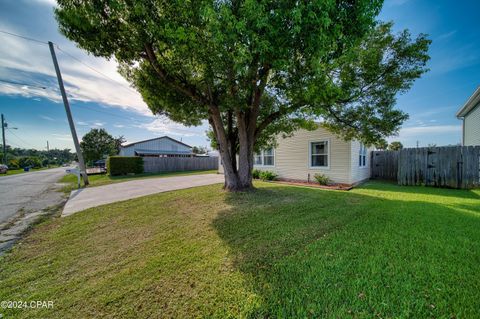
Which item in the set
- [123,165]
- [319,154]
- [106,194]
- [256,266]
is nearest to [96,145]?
[123,165]

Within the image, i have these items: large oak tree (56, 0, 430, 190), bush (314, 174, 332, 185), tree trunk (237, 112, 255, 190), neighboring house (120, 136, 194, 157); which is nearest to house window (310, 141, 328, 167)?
bush (314, 174, 332, 185)

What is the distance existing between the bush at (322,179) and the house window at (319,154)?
72 centimetres

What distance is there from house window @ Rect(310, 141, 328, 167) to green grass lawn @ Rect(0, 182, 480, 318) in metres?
5.34

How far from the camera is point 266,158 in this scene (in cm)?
1220

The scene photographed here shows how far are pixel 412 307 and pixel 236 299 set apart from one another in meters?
1.58

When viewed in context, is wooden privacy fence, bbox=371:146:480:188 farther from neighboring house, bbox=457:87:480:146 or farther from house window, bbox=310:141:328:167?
neighboring house, bbox=457:87:480:146

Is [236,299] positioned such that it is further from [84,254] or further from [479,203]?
[479,203]

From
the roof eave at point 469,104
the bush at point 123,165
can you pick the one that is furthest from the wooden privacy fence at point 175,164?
the roof eave at point 469,104

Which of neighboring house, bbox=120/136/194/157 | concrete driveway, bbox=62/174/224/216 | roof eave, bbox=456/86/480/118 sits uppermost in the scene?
roof eave, bbox=456/86/480/118

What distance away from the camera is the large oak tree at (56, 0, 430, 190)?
10.7 ft

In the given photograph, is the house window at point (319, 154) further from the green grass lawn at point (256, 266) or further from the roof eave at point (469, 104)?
the roof eave at point (469, 104)

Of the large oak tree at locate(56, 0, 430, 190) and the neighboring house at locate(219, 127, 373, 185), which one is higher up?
the large oak tree at locate(56, 0, 430, 190)

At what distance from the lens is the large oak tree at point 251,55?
3.26 meters

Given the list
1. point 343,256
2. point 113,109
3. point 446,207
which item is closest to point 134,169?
point 113,109
